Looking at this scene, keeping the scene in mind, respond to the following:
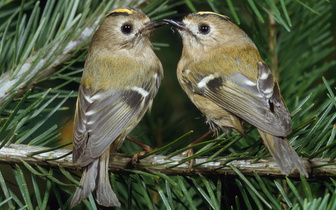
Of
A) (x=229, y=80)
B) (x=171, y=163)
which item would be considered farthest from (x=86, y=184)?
(x=229, y=80)

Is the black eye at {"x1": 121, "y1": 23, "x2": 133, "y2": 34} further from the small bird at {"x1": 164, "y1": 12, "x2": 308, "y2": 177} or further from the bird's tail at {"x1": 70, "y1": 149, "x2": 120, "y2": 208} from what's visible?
the bird's tail at {"x1": 70, "y1": 149, "x2": 120, "y2": 208}

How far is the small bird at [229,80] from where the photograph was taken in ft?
4.25

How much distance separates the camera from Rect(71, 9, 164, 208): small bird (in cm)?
111

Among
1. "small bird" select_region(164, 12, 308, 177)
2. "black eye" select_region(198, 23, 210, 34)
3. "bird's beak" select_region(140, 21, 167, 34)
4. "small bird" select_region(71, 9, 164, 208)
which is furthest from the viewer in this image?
"black eye" select_region(198, 23, 210, 34)

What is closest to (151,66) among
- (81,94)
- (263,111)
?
(81,94)

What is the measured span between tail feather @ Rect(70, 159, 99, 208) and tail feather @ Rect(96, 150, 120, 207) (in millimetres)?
15

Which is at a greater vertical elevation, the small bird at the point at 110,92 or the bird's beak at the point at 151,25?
the bird's beak at the point at 151,25

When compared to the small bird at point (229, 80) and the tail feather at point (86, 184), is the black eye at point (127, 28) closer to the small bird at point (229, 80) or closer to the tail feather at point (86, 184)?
the small bird at point (229, 80)

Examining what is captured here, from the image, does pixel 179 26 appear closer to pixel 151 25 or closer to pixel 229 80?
pixel 151 25

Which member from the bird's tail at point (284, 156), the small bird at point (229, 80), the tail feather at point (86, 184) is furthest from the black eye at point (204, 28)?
the tail feather at point (86, 184)

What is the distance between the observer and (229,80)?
1545mm

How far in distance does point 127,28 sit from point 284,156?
0.92 metres

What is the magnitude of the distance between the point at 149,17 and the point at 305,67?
60 cm

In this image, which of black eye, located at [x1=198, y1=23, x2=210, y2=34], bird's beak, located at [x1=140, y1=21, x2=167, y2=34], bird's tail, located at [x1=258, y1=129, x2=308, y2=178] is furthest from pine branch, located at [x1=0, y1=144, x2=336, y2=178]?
black eye, located at [x1=198, y1=23, x2=210, y2=34]
